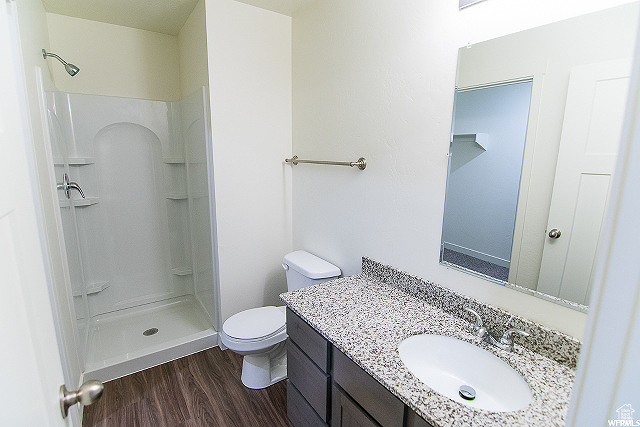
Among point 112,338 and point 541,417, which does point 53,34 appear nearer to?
point 112,338

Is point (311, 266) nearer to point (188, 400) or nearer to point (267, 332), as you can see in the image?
point (267, 332)

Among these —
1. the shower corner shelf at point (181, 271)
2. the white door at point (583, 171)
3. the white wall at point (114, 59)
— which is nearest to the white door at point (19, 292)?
the white door at point (583, 171)

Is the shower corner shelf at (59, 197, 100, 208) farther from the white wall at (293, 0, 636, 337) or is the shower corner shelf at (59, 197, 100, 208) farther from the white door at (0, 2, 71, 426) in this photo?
the white door at (0, 2, 71, 426)

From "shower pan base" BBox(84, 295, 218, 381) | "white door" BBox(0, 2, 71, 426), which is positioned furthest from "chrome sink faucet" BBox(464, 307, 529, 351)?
"shower pan base" BBox(84, 295, 218, 381)

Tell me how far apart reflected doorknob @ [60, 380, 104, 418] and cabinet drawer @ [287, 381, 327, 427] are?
101cm

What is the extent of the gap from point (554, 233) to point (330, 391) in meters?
1.04

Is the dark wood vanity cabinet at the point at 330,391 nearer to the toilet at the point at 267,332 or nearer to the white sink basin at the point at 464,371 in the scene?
the white sink basin at the point at 464,371

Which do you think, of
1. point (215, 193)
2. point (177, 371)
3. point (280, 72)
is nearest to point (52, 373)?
point (215, 193)

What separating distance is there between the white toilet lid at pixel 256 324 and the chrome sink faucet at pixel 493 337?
117 cm

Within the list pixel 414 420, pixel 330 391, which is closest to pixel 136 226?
pixel 330 391

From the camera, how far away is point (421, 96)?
1.41 meters

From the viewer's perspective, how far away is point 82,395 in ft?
2.13

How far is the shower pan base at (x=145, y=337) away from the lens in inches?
83.7

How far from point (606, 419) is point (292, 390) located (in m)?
1.51
